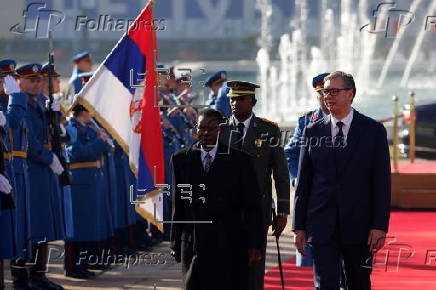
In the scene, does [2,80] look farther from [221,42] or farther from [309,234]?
[221,42]

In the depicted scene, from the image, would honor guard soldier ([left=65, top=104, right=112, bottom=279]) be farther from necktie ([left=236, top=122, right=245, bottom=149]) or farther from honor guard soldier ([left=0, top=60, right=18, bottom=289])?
necktie ([left=236, top=122, right=245, bottom=149])

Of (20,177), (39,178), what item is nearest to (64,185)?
(39,178)

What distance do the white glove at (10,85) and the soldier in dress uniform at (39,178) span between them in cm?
28

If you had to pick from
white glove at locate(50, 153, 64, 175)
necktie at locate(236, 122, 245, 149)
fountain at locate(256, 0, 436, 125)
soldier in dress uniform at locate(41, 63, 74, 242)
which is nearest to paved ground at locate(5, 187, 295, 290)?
soldier in dress uniform at locate(41, 63, 74, 242)

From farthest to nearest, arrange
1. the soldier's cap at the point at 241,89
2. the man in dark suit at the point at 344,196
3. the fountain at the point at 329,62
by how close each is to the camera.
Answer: the fountain at the point at 329,62
the soldier's cap at the point at 241,89
the man in dark suit at the point at 344,196

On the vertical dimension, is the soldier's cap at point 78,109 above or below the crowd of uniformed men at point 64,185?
above

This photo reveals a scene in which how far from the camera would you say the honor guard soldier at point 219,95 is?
1410 cm

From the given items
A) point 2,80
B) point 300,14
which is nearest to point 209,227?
point 2,80

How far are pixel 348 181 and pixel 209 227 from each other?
0.89 metres

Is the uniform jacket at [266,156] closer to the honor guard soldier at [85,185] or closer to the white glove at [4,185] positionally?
the white glove at [4,185]

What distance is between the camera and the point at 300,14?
232ft

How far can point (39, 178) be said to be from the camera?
9.91 meters

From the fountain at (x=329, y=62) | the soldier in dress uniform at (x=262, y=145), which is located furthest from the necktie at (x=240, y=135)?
the fountain at (x=329, y=62)

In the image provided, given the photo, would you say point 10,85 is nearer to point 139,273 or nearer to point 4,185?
point 4,185
